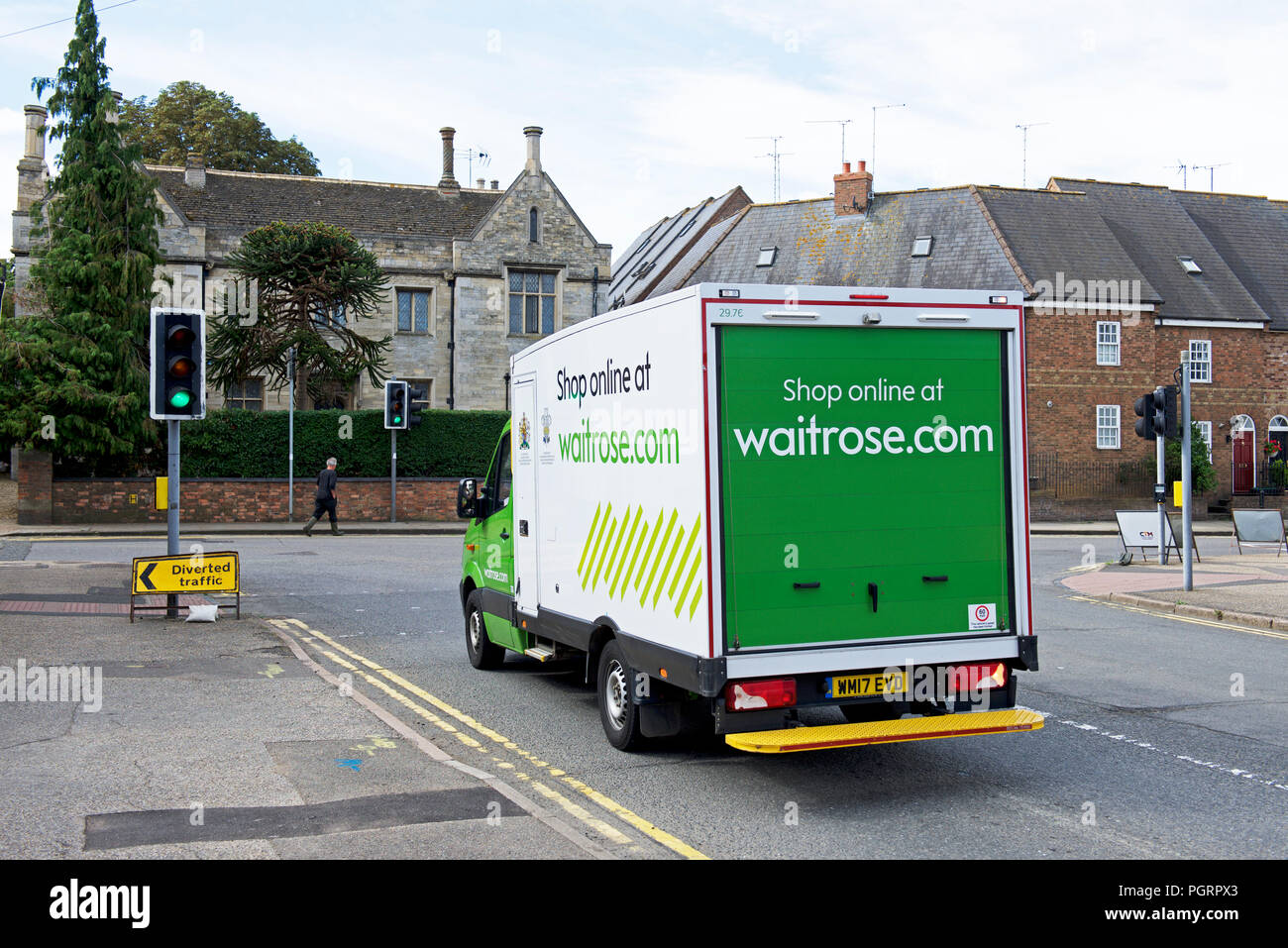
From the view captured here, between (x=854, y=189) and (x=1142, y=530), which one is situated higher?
(x=854, y=189)

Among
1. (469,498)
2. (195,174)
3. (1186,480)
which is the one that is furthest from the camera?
(195,174)

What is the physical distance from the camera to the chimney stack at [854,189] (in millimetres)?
44938

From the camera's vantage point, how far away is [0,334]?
30.1 metres

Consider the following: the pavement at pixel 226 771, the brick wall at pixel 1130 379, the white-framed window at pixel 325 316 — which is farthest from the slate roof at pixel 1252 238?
the pavement at pixel 226 771

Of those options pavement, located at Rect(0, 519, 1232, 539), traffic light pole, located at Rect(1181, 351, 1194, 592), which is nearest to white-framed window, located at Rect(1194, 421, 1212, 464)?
pavement, located at Rect(0, 519, 1232, 539)

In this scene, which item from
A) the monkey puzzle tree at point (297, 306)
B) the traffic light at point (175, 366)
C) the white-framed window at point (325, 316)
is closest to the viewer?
the traffic light at point (175, 366)

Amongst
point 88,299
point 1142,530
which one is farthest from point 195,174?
point 1142,530

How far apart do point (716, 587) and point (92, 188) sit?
3015 cm

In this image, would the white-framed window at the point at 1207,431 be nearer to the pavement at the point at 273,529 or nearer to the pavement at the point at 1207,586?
the pavement at the point at 273,529

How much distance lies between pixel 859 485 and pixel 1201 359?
1588 inches

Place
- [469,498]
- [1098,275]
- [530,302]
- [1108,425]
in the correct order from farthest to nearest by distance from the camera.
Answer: [530,302], [1108,425], [1098,275], [469,498]

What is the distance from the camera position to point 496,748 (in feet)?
27.2

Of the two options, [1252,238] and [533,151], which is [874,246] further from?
[1252,238]

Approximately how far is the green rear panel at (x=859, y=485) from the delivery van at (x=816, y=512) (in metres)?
0.01
